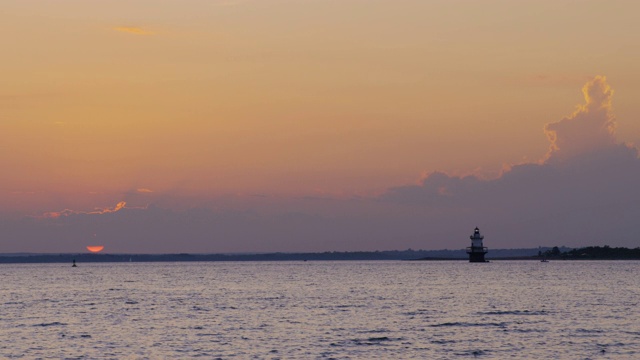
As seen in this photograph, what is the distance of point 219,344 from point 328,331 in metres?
10.6

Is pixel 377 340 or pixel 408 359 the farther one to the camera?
pixel 377 340

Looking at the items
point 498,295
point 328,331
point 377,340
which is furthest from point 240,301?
point 377,340

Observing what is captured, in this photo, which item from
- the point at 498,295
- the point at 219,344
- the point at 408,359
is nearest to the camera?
the point at 408,359

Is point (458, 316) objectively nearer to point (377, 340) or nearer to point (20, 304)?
point (377, 340)

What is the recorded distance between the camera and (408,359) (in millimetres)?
55219

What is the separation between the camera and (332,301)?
108m

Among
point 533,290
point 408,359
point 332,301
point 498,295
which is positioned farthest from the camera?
point 533,290

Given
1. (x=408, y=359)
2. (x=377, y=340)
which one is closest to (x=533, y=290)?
(x=377, y=340)

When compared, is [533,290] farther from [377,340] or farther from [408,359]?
[408,359]

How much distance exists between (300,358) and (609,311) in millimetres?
43322

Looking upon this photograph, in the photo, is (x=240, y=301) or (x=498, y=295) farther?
(x=498, y=295)

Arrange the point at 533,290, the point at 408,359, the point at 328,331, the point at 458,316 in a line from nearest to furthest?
the point at 408,359
the point at 328,331
the point at 458,316
the point at 533,290

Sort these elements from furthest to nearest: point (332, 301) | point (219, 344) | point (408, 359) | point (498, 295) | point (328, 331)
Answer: point (498, 295), point (332, 301), point (328, 331), point (219, 344), point (408, 359)

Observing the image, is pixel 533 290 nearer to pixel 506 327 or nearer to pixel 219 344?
pixel 506 327
